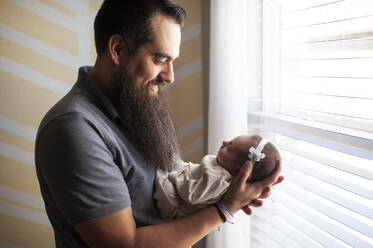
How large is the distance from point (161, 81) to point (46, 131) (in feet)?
1.49

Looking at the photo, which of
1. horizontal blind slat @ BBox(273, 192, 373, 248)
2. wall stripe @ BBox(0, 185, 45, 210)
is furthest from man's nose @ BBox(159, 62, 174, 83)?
wall stripe @ BBox(0, 185, 45, 210)

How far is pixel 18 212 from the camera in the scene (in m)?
2.26

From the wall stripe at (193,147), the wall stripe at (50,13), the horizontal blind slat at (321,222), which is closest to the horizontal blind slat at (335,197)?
the horizontal blind slat at (321,222)

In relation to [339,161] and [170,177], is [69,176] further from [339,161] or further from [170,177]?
[339,161]

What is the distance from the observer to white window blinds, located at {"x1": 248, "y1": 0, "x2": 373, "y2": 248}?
55.4 inches

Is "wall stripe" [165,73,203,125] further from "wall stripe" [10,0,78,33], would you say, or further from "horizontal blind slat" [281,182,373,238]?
"horizontal blind slat" [281,182,373,238]

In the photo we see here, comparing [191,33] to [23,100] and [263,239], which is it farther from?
[263,239]

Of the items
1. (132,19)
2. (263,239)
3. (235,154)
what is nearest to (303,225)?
(263,239)

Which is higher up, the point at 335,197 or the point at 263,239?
the point at 335,197

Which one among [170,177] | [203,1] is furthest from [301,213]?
[203,1]

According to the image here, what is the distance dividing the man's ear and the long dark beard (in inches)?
2.0

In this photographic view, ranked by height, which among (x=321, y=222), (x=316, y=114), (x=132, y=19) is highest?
(x=132, y=19)

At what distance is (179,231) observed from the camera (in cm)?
111

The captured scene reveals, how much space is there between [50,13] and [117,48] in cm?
124
